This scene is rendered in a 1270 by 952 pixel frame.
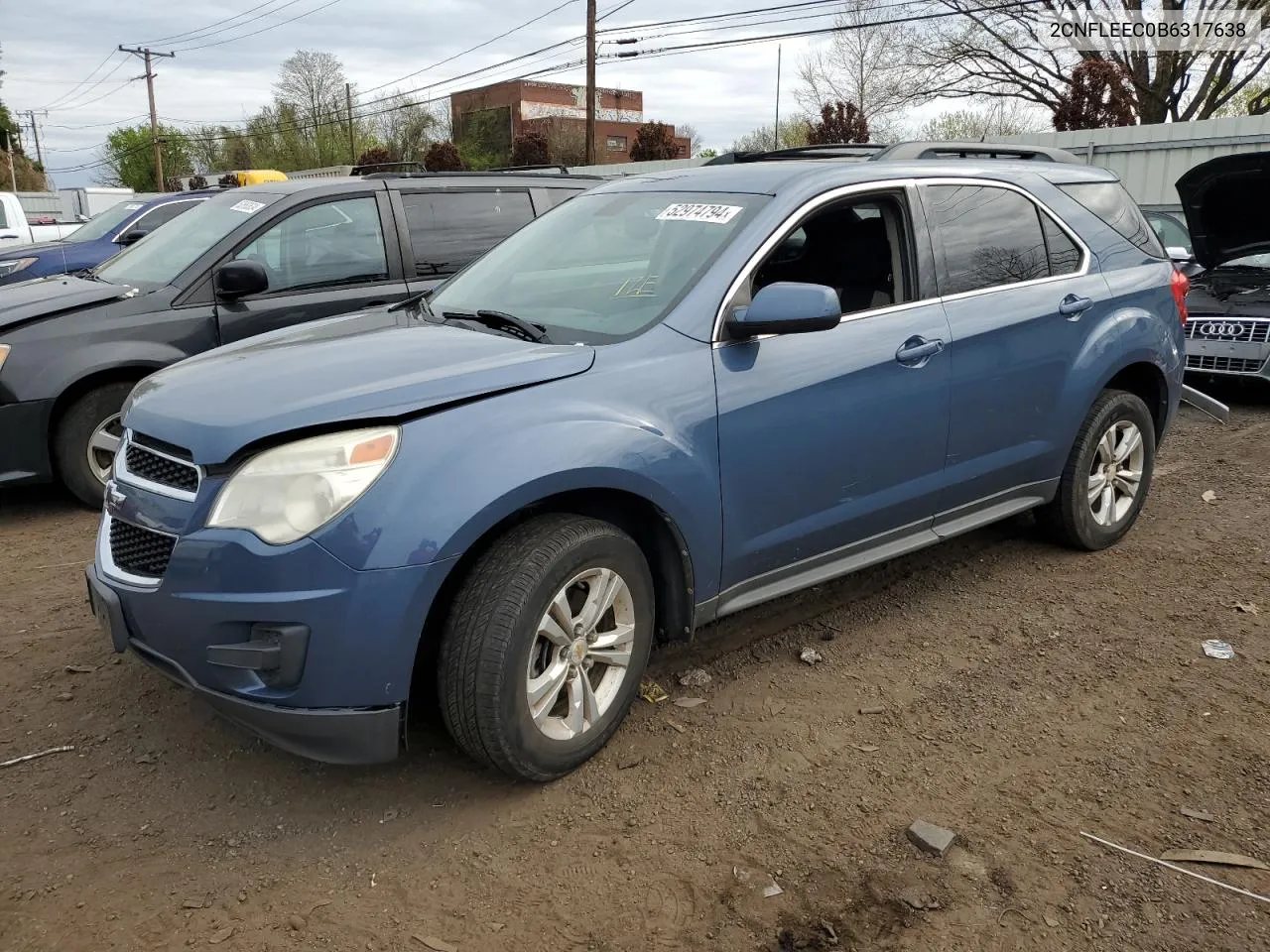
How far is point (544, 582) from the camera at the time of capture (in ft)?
8.93

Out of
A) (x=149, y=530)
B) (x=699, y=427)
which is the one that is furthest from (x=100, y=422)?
(x=699, y=427)

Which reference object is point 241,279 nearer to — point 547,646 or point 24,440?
point 24,440

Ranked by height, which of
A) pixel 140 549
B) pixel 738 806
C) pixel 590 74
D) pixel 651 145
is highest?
pixel 590 74

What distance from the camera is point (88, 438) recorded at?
5.47 metres

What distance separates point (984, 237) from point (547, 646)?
256 centimetres

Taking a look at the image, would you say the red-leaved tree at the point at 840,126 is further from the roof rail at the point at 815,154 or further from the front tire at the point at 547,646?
the front tire at the point at 547,646

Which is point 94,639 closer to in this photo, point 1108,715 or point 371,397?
point 371,397

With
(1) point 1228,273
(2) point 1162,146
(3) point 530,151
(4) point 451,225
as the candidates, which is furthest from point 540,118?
(4) point 451,225

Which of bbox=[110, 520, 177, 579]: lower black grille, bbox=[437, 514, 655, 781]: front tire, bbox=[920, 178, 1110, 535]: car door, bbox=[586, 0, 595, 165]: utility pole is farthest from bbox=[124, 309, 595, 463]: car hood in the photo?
bbox=[586, 0, 595, 165]: utility pole

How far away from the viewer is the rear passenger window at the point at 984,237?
12.9 feet

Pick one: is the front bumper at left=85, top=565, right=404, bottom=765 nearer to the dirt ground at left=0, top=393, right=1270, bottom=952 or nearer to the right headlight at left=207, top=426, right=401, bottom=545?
the dirt ground at left=0, top=393, right=1270, bottom=952

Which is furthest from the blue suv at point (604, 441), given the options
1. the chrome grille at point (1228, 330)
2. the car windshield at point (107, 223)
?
the car windshield at point (107, 223)

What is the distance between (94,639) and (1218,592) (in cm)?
477

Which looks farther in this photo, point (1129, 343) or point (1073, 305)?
point (1129, 343)
